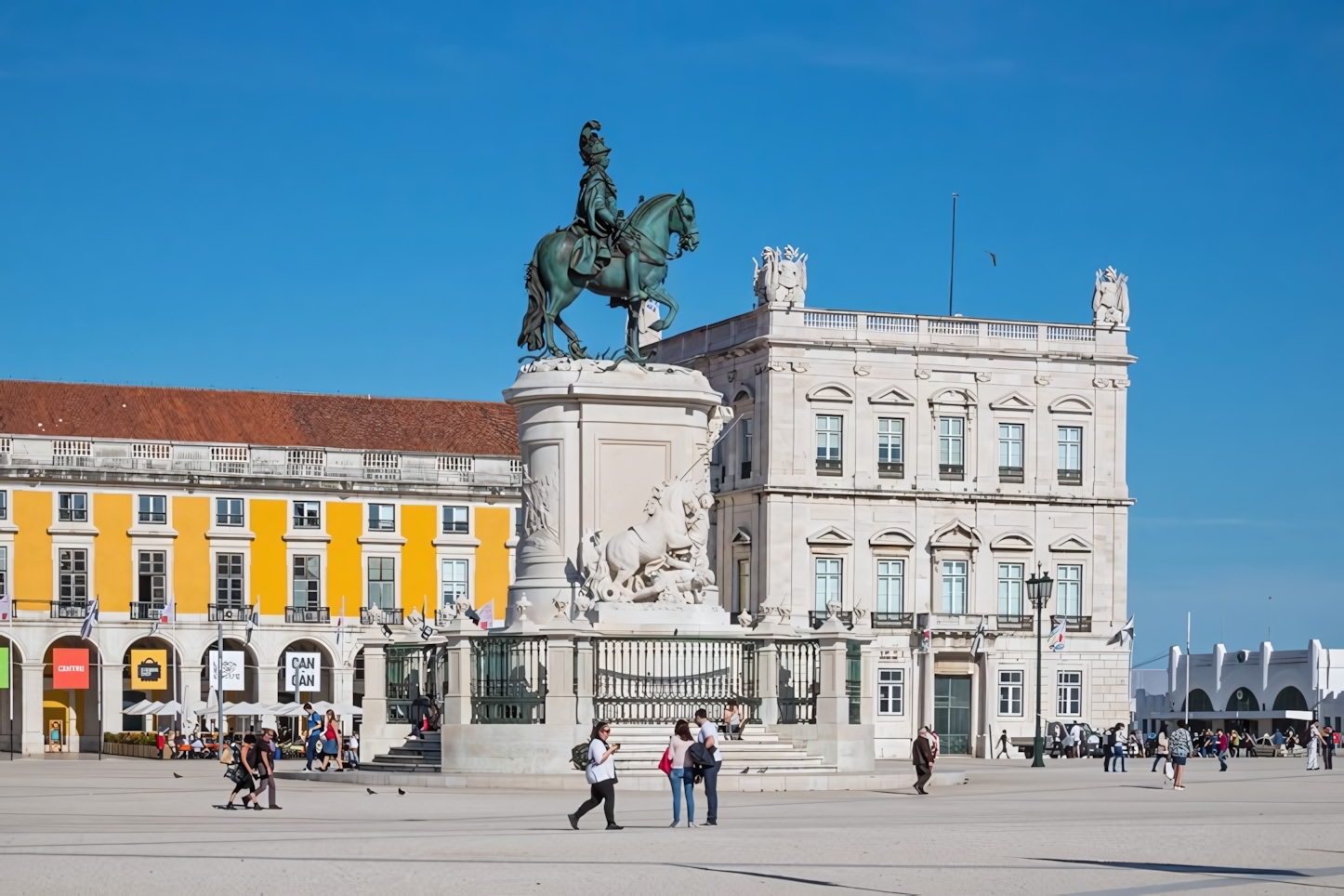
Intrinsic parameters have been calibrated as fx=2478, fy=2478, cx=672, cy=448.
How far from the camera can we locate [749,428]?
235 ft

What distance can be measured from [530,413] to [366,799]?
7286 millimetres

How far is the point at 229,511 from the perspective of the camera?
3078 inches

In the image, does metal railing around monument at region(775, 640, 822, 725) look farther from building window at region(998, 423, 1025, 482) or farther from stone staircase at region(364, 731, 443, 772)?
building window at region(998, 423, 1025, 482)

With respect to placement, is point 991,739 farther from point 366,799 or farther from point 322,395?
point 366,799

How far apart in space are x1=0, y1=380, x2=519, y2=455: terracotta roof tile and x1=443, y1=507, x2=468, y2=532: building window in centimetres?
219

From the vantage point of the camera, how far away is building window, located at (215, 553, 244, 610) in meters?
78.1

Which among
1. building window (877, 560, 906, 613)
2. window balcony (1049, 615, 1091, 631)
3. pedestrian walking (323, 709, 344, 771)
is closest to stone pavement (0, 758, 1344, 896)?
pedestrian walking (323, 709, 344, 771)

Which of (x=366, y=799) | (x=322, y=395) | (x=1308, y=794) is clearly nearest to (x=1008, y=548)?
(x=322, y=395)

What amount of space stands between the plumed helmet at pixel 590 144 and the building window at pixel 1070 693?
128 ft

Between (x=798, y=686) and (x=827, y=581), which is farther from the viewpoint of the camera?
(x=827, y=581)

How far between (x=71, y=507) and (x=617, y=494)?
147ft

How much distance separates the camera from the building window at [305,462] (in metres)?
79.0

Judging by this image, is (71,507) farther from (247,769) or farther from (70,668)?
(247,769)

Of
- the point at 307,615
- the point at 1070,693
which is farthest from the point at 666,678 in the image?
the point at 307,615
